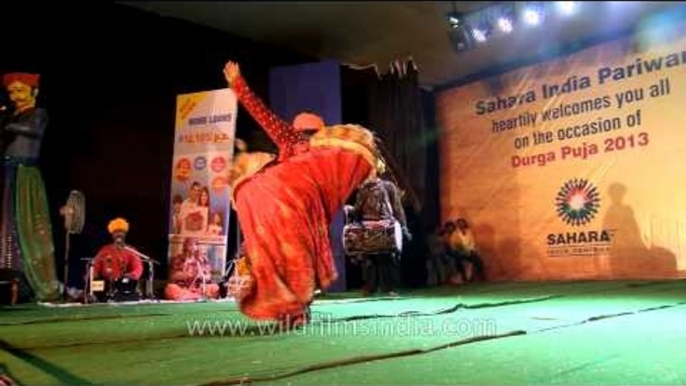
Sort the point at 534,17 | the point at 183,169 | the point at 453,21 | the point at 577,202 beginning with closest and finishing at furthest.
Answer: the point at 534,17, the point at 453,21, the point at 183,169, the point at 577,202

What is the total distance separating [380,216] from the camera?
19.7ft

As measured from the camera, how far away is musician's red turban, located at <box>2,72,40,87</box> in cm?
589

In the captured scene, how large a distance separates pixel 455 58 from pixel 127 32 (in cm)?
374

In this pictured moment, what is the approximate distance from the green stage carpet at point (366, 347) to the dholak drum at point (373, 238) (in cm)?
187

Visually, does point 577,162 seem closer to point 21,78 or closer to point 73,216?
point 73,216

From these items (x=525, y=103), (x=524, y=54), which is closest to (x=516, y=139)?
(x=525, y=103)

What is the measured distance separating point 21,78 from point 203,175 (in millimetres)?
1818

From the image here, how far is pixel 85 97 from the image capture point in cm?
658

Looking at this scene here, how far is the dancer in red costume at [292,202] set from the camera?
313 cm

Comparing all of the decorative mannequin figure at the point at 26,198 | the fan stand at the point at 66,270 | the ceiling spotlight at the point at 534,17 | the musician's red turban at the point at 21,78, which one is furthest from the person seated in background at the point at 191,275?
the ceiling spotlight at the point at 534,17

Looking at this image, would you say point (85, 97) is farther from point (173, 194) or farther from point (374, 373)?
point (374, 373)

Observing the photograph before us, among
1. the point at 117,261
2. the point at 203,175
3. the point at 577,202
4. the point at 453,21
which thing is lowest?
the point at 117,261

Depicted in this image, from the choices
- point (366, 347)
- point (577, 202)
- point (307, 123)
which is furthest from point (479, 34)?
point (366, 347)

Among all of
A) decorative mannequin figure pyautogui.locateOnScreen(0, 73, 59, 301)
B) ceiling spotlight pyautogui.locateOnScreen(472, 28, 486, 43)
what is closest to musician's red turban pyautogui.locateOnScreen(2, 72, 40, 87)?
decorative mannequin figure pyautogui.locateOnScreen(0, 73, 59, 301)
